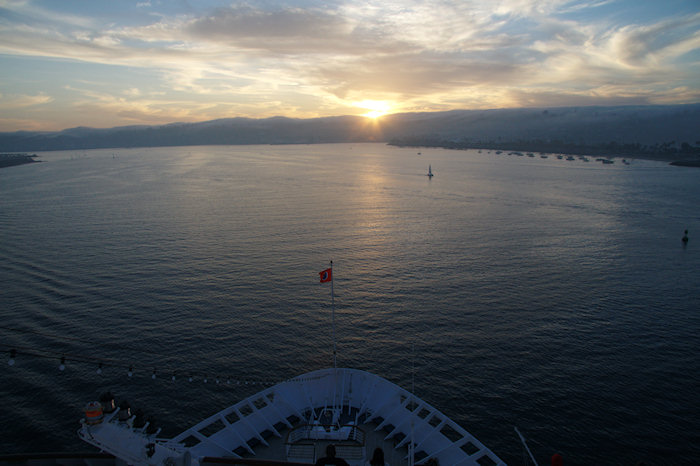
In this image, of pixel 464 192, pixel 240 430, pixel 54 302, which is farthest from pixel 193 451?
pixel 464 192

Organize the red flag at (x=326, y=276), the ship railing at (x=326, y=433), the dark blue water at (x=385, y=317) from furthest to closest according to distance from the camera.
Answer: the dark blue water at (x=385, y=317) < the red flag at (x=326, y=276) < the ship railing at (x=326, y=433)

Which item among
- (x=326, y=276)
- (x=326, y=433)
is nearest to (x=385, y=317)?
(x=326, y=276)

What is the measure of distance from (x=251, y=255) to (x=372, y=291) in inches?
599

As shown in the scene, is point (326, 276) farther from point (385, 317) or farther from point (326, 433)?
point (385, 317)

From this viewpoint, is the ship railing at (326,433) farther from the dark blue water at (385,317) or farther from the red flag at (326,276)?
the dark blue water at (385,317)

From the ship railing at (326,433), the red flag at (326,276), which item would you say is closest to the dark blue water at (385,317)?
the ship railing at (326,433)

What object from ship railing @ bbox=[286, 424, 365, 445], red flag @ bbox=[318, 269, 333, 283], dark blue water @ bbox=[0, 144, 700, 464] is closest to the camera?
ship railing @ bbox=[286, 424, 365, 445]

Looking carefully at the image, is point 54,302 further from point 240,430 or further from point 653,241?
point 653,241

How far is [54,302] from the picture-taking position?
1249 inches

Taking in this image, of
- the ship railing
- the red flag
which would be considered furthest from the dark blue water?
the red flag

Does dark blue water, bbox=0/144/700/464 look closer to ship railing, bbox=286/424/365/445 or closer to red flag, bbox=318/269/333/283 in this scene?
ship railing, bbox=286/424/365/445

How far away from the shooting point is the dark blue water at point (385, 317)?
20734 millimetres

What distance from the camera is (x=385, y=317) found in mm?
30422

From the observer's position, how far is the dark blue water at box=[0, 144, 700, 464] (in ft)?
68.0
